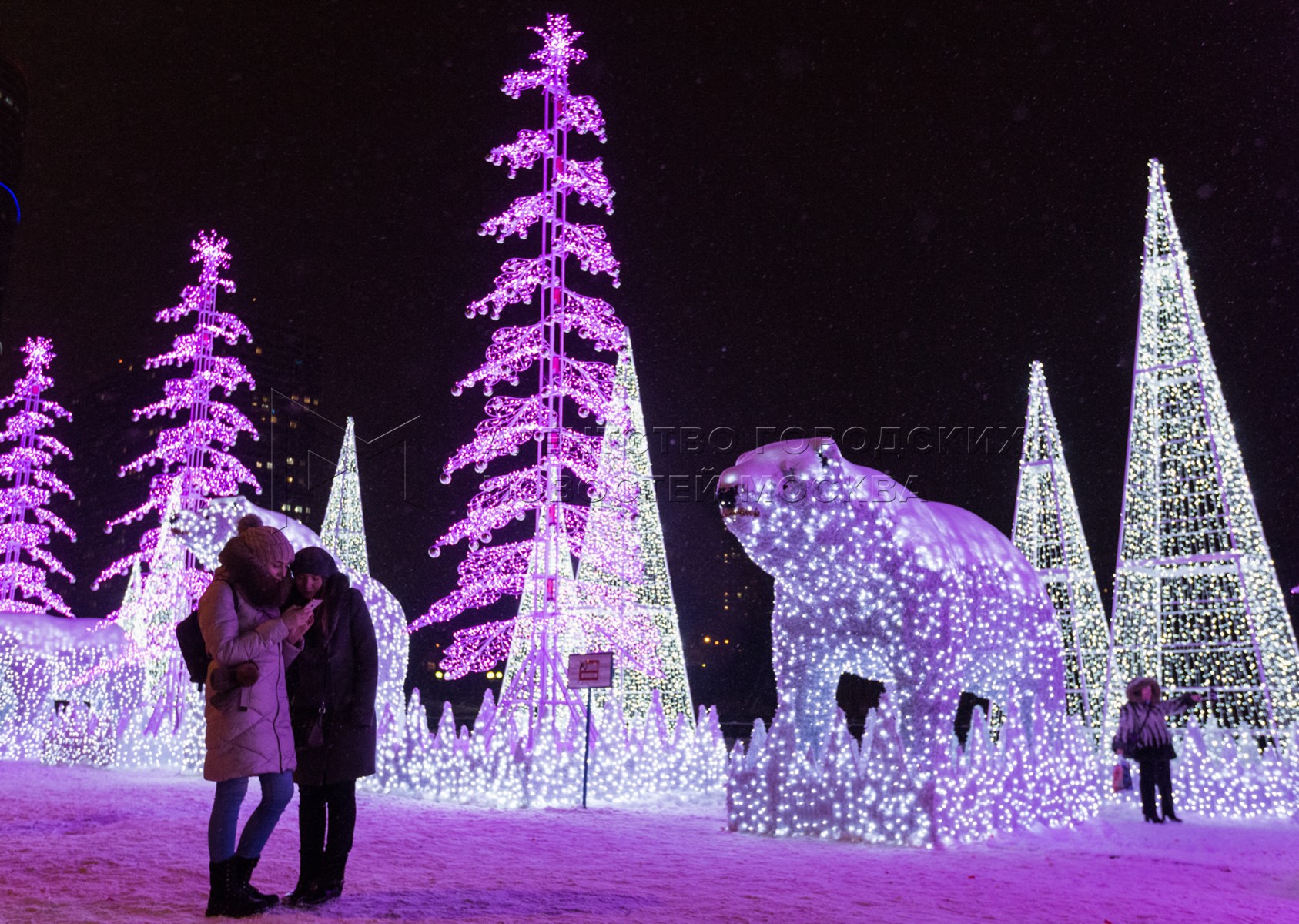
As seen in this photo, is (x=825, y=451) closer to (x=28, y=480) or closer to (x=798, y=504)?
(x=798, y=504)

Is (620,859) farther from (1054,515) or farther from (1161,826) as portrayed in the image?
(1054,515)

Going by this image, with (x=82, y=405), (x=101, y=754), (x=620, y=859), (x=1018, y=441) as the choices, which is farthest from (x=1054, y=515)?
(x=82, y=405)

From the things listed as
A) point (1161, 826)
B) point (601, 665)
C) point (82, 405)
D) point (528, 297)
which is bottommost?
point (1161, 826)

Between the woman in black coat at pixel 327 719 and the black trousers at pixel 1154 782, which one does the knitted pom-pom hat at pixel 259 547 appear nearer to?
the woman in black coat at pixel 327 719

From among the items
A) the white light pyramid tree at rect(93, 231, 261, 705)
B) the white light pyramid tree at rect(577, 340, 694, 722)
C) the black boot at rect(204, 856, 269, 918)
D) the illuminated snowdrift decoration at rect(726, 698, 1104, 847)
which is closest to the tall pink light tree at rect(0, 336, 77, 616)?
the white light pyramid tree at rect(93, 231, 261, 705)

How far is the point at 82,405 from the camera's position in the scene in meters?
50.7

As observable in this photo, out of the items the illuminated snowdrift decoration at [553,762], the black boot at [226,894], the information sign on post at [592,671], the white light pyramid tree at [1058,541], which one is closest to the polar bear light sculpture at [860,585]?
the information sign on post at [592,671]

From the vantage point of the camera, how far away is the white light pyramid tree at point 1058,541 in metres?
14.2

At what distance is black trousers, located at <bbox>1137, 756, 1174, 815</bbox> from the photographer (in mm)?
9734

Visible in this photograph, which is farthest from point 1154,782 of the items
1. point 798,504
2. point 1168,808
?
point 798,504

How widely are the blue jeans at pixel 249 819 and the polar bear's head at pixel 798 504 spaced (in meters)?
4.43

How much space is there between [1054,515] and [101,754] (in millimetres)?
13581

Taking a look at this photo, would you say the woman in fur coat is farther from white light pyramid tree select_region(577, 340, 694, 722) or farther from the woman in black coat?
the woman in black coat

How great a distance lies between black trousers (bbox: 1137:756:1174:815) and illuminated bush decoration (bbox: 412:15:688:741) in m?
5.28
